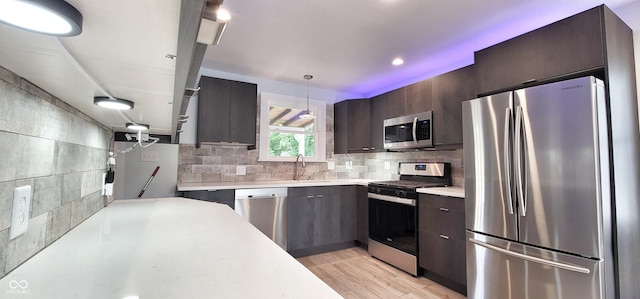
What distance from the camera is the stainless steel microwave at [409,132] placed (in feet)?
9.83

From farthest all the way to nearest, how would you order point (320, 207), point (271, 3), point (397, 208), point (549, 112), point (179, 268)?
point (320, 207), point (397, 208), point (271, 3), point (549, 112), point (179, 268)

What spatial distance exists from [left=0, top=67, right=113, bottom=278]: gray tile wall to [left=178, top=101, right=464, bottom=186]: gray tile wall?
2043 mm

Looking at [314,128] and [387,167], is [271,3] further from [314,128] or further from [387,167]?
[387,167]

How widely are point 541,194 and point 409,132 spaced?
157 centimetres

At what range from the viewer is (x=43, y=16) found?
0.38m

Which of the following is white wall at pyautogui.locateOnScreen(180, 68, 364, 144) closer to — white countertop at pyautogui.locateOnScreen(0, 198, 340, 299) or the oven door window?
the oven door window

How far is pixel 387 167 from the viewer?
3994 mm

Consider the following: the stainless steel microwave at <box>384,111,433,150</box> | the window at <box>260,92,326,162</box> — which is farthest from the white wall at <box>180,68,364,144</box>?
the stainless steel microwave at <box>384,111,433,150</box>

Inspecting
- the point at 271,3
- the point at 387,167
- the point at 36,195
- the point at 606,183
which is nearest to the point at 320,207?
the point at 387,167

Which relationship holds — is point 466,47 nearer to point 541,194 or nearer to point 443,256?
point 541,194

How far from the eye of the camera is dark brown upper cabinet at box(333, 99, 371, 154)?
392 cm

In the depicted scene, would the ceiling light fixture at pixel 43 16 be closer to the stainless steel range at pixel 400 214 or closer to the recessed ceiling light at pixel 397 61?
the stainless steel range at pixel 400 214

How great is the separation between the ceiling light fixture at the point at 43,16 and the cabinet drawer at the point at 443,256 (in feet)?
9.01

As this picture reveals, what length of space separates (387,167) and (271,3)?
9.10 feet
